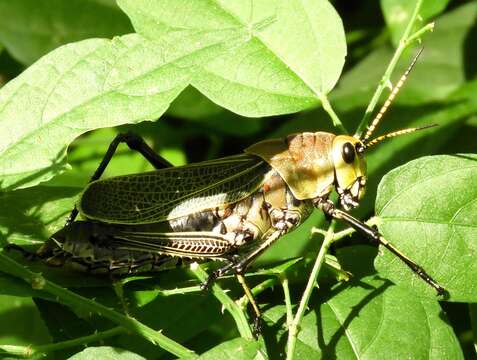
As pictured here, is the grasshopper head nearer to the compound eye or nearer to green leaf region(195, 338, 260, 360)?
the compound eye

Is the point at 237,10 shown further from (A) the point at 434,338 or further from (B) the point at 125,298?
(A) the point at 434,338

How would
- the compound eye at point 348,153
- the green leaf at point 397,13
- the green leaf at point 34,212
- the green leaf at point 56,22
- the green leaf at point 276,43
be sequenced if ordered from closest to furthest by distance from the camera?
the green leaf at point 34,212 → the green leaf at point 276,43 → the compound eye at point 348,153 → the green leaf at point 397,13 → the green leaf at point 56,22

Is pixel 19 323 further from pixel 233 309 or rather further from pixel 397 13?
pixel 397 13

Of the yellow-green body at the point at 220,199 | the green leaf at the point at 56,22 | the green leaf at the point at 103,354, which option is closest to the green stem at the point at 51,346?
the green leaf at the point at 103,354

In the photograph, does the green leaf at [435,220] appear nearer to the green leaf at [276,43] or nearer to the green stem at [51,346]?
the green leaf at [276,43]

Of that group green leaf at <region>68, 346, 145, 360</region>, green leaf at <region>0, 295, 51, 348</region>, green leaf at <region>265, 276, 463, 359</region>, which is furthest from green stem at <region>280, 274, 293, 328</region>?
green leaf at <region>0, 295, 51, 348</region>

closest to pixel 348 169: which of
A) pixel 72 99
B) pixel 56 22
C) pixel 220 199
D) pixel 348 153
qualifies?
pixel 348 153

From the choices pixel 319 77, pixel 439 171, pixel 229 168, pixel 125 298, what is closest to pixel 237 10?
pixel 319 77
